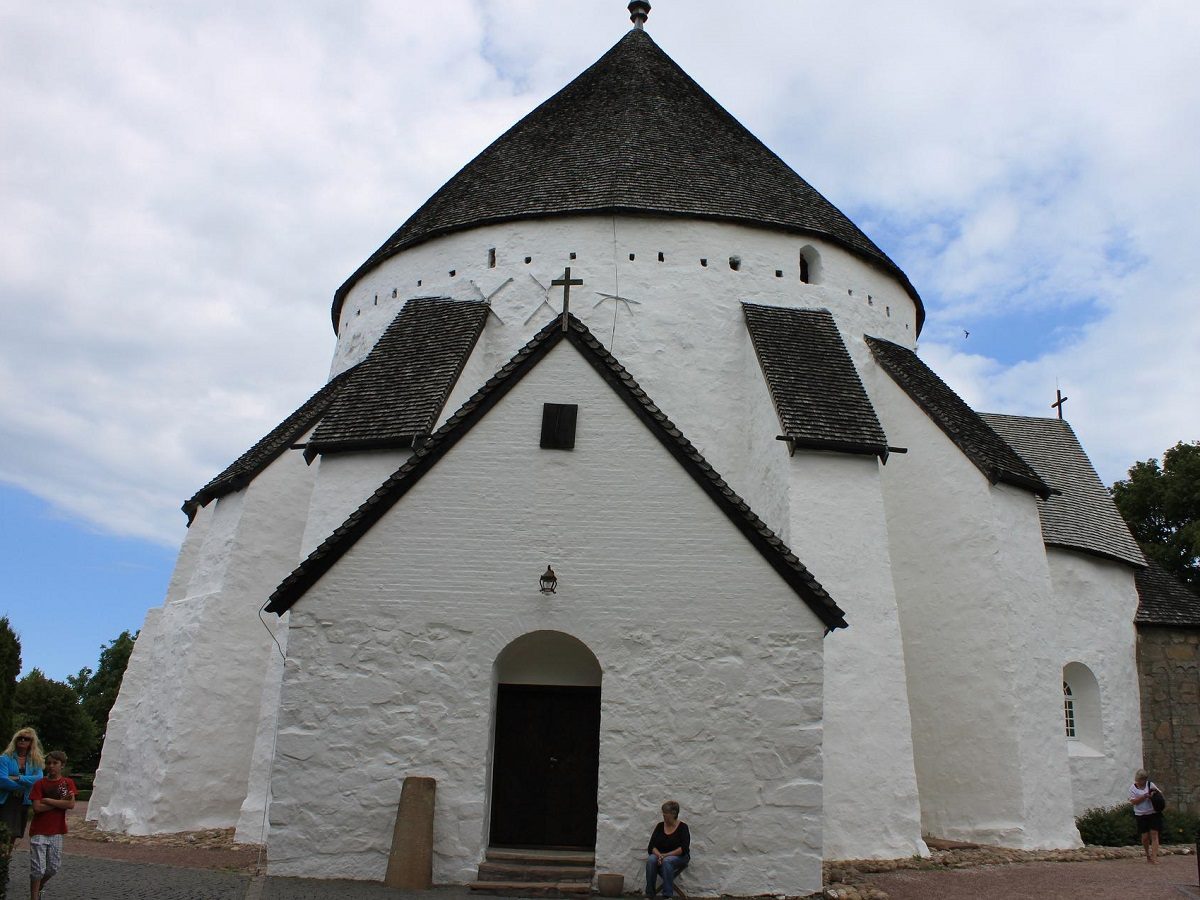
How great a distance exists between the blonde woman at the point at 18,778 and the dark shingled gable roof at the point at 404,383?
558 cm

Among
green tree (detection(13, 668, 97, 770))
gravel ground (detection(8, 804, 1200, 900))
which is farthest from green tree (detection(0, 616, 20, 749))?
green tree (detection(13, 668, 97, 770))

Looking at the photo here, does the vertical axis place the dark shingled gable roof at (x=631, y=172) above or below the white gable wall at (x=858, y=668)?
above

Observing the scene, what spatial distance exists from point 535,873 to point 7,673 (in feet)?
37.7

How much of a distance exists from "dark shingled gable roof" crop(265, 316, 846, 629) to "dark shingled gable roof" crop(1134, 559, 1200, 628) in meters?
11.4

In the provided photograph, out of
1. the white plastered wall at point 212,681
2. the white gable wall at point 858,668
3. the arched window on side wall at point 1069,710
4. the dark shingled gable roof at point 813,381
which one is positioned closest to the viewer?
the white gable wall at point 858,668

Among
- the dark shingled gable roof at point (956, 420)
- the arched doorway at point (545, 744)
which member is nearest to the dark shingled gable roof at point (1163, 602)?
the dark shingled gable roof at point (956, 420)

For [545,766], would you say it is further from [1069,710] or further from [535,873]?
[1069,710]

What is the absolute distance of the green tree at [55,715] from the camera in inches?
1405

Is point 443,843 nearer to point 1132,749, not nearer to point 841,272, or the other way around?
point 841,272

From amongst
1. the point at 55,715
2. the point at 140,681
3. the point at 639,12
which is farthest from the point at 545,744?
the point at 55,715

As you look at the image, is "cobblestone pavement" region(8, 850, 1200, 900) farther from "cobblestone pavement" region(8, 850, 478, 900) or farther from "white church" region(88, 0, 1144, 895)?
"white church" region(88, 0, 1144, 895)

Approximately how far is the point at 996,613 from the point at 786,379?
4362 millimetres

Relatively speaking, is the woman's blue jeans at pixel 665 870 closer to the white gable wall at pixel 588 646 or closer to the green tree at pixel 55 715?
the white gable wall at pixel 588 646

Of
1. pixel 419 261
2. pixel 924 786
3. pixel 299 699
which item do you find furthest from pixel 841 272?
pixel 299 699
